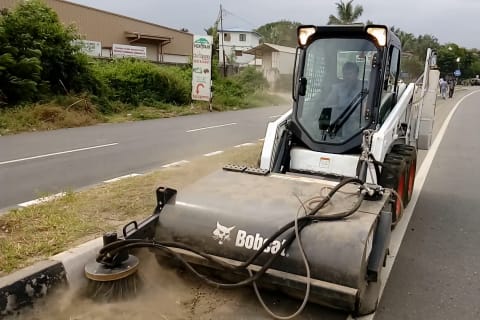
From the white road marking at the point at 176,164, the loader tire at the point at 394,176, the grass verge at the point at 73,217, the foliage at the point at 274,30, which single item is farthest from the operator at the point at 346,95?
the foliage at the point at 274,30

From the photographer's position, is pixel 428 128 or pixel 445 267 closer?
pixel 445 267

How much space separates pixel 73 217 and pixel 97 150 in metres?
5.96

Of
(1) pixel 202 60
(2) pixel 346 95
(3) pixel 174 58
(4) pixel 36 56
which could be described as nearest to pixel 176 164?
(2) pixel 346 95

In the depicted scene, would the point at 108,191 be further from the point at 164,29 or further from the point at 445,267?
the point at 164,29

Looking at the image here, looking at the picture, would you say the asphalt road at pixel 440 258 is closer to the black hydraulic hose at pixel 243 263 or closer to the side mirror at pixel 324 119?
the black hydraulic hose at pixel 243 263

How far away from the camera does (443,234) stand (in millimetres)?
5867

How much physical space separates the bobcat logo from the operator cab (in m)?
2.41

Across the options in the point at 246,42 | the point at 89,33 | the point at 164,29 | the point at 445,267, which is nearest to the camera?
the point at 445,267

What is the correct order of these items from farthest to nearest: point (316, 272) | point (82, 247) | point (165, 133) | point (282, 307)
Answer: point (165, 133) → point (82, 247) → point (282, 307) → point (316, 272)

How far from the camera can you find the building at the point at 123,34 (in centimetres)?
3925

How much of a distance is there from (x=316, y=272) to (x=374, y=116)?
2886 millimetres

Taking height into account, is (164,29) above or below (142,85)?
above

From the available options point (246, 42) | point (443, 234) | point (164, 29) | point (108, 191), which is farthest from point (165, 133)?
point (246, 42)

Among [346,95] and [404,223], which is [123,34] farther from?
[404,223]
